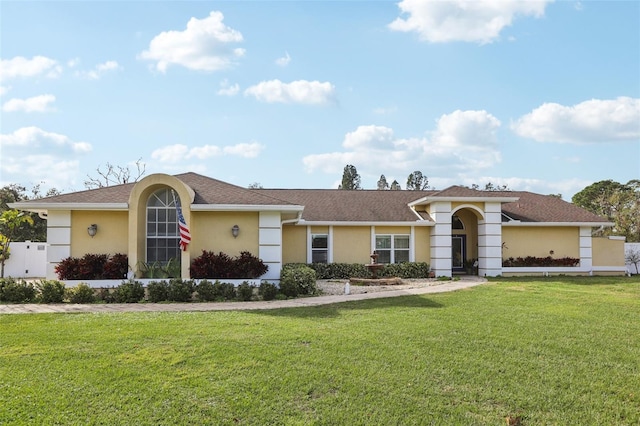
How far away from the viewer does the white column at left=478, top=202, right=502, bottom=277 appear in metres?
21.6

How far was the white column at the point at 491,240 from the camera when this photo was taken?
70.9 ft

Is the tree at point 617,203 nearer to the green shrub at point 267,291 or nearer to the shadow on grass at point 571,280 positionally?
the shadow on grass at point 571,280

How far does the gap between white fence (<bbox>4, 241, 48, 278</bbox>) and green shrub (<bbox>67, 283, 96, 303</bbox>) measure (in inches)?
396

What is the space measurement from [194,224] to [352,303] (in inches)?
242

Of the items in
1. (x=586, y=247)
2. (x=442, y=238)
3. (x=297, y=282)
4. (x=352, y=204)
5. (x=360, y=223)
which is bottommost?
(x=297, y=282)

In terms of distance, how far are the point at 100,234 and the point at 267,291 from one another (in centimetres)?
610

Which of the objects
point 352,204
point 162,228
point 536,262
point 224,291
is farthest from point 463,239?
point 162,228

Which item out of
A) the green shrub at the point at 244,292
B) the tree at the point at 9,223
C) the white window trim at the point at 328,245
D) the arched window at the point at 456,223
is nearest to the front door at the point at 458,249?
the arched window at the point at 456,223

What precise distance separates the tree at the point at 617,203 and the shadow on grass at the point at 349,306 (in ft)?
86.9

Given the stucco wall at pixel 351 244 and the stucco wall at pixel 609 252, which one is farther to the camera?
the stucco wall at pixel 609 252

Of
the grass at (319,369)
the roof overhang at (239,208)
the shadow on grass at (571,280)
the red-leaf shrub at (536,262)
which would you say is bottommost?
the grass at (319,369)

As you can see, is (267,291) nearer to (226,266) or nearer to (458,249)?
(226,266)

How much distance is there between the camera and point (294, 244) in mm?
21891

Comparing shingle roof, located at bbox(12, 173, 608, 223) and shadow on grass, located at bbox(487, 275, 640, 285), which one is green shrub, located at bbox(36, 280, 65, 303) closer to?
shingle roof, located at bbox(12, 173, 608, 223)
